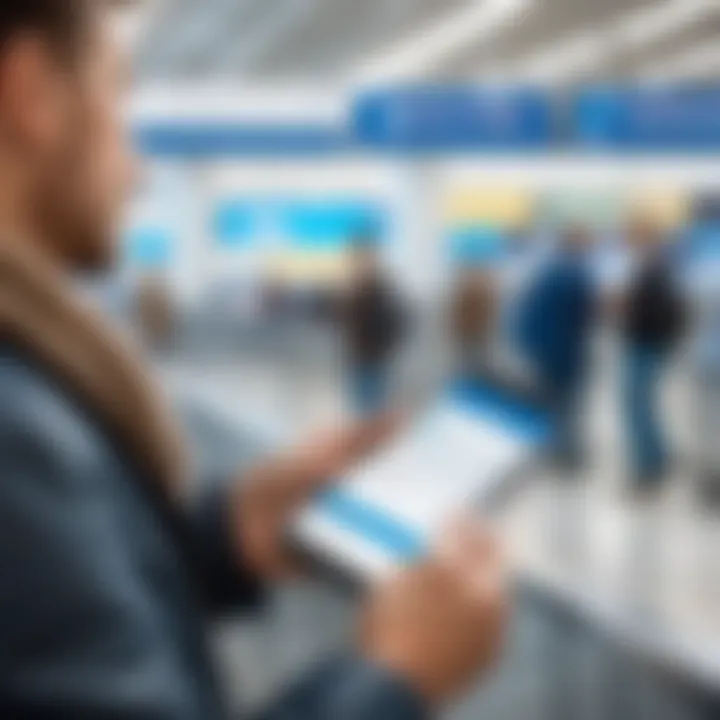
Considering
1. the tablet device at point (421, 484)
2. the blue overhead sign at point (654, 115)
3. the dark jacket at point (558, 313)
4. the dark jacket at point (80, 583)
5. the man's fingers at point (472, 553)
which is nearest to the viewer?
the dark jacket at point (80, 583)

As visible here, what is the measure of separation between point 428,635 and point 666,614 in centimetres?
129

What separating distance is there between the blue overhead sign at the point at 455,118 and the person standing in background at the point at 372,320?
149 inches

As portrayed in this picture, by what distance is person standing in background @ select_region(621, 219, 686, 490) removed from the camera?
5.29m

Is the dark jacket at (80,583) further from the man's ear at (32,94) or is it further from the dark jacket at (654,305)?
the dark jacket at (654,305)

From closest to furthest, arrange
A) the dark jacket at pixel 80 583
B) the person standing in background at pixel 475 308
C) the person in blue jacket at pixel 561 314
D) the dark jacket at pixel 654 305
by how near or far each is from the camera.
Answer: the dark jacket at pixel 80 583
the person in blue jacket at pixel 561 314
the dark jacket at pixel 654 305
the person standing in background at pixel 475 308

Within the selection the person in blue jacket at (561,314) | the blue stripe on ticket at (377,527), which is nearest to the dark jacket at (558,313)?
the person in blue jacket at (561,314)

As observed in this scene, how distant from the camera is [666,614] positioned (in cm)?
225

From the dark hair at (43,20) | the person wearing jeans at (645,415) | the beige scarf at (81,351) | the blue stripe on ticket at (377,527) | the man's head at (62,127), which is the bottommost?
the person wearing jeans at (645,415)

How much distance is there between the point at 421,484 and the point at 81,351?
0.40 m

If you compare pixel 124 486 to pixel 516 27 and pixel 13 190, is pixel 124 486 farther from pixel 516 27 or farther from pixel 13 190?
pixel 516 27

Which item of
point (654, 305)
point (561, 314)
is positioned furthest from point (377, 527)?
point (654, 305)

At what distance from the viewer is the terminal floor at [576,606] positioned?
225cm

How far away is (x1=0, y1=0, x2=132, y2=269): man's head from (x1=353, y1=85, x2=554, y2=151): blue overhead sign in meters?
0.71

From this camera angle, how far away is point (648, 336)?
5.57 m
